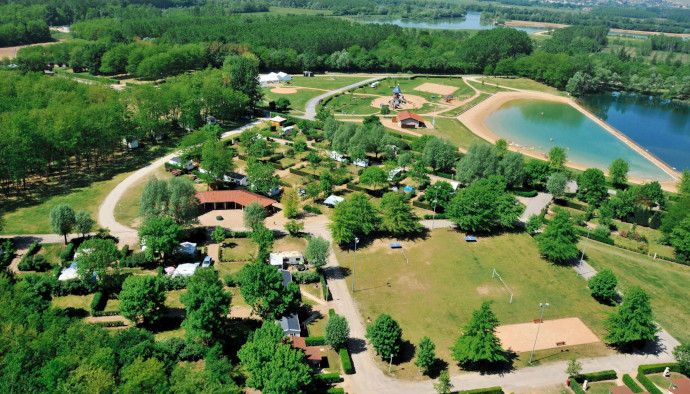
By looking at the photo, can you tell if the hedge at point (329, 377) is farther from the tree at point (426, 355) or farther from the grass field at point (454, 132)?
the grass field at point (454, 132)

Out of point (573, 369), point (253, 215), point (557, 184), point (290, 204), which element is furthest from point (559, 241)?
point (253, 215)

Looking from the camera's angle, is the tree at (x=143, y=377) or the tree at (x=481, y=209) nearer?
the tree at (x=143, y=377)

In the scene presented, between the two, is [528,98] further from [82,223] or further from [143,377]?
[143,377]

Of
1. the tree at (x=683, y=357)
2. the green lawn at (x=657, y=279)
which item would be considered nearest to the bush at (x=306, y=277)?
the green lawn at (x=657, y=279)

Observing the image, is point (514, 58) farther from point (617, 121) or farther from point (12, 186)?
point (12, 186)

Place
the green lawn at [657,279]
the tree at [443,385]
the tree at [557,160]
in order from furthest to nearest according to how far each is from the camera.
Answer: the tree at [557,160]
the green lawn at [657,279]
the tree at [443,385]

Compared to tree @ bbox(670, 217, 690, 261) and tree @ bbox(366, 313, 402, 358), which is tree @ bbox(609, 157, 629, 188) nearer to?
tree @ bbox(670, 217, 690, 261)

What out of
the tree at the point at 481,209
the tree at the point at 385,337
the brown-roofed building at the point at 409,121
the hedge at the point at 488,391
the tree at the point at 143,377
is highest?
the brown-roofed building at the point at 409,121
